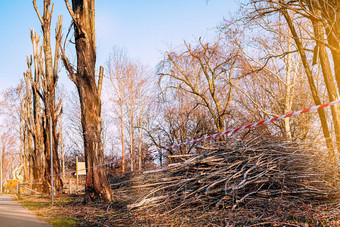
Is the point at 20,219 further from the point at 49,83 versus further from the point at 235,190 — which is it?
the point at 49,83

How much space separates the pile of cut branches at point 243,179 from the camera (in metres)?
5.41

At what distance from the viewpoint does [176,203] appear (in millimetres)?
5707

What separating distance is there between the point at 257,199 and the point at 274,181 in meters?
0.57

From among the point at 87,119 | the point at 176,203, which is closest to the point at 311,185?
the point at 176,203

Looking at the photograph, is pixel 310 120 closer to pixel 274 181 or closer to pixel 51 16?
pixel 274 181

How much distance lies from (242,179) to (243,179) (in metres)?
0.19

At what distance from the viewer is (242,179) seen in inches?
222

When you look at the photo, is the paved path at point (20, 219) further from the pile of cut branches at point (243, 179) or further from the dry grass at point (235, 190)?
the pile of cut branches at point (243, 179)

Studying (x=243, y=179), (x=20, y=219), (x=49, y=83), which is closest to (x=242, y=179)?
(x=243, y=179)

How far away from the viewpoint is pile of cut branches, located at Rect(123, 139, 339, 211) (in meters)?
5.41

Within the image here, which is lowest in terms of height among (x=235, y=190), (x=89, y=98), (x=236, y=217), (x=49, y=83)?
(x=236, y=217)

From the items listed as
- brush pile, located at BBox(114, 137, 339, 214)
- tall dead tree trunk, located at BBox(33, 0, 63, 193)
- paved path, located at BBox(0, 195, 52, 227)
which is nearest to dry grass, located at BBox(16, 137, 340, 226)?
brush pile, located at BBox(114, 137, 339, 214)

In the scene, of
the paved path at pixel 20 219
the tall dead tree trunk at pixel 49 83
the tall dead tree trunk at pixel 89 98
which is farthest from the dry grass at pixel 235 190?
the tall dead tree trunk at pixel 49 83

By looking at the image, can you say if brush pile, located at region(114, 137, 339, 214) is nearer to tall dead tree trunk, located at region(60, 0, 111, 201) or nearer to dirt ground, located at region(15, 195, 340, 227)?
dirt ground, located at region(15, 195, 340, 227)
